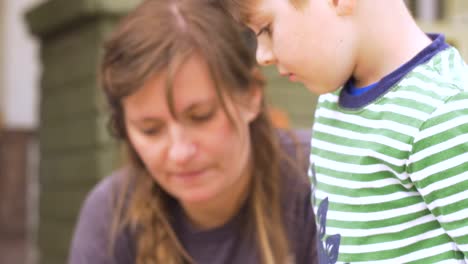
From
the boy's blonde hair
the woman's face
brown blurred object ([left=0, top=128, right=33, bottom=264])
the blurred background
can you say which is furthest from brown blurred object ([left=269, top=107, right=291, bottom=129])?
brown blurred object ([left=0, top=128, right=33, bottom=264])

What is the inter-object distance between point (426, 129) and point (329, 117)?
161 millimetres

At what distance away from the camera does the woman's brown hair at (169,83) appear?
4.00 feet

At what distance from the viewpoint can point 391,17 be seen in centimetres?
68

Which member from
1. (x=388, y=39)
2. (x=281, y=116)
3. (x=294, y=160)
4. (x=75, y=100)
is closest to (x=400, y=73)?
(x=388, y=39)

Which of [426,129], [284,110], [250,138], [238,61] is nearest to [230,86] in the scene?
[238,61]

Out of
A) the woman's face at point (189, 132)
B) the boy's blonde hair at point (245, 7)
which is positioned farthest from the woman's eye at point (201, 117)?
the boy's blonde hair at point (245, 7)

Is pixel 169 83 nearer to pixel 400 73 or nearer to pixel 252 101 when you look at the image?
pixel 252 101

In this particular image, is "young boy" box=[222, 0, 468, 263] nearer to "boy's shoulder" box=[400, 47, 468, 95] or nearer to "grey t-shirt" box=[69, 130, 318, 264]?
"boy's shoulder" box=[400, 47, 468, 95]

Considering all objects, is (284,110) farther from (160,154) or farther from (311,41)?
(311,41)

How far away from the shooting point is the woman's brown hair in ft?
4.00

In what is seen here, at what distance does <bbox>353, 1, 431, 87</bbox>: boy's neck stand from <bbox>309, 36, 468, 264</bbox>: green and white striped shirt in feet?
0.05

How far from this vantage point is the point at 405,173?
0.64 meters

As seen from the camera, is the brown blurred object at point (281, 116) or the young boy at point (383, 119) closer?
the young boy at point (383, 119)

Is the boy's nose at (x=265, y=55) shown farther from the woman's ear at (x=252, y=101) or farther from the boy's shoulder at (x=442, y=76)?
the woman's ear at (x=252, y=101)
